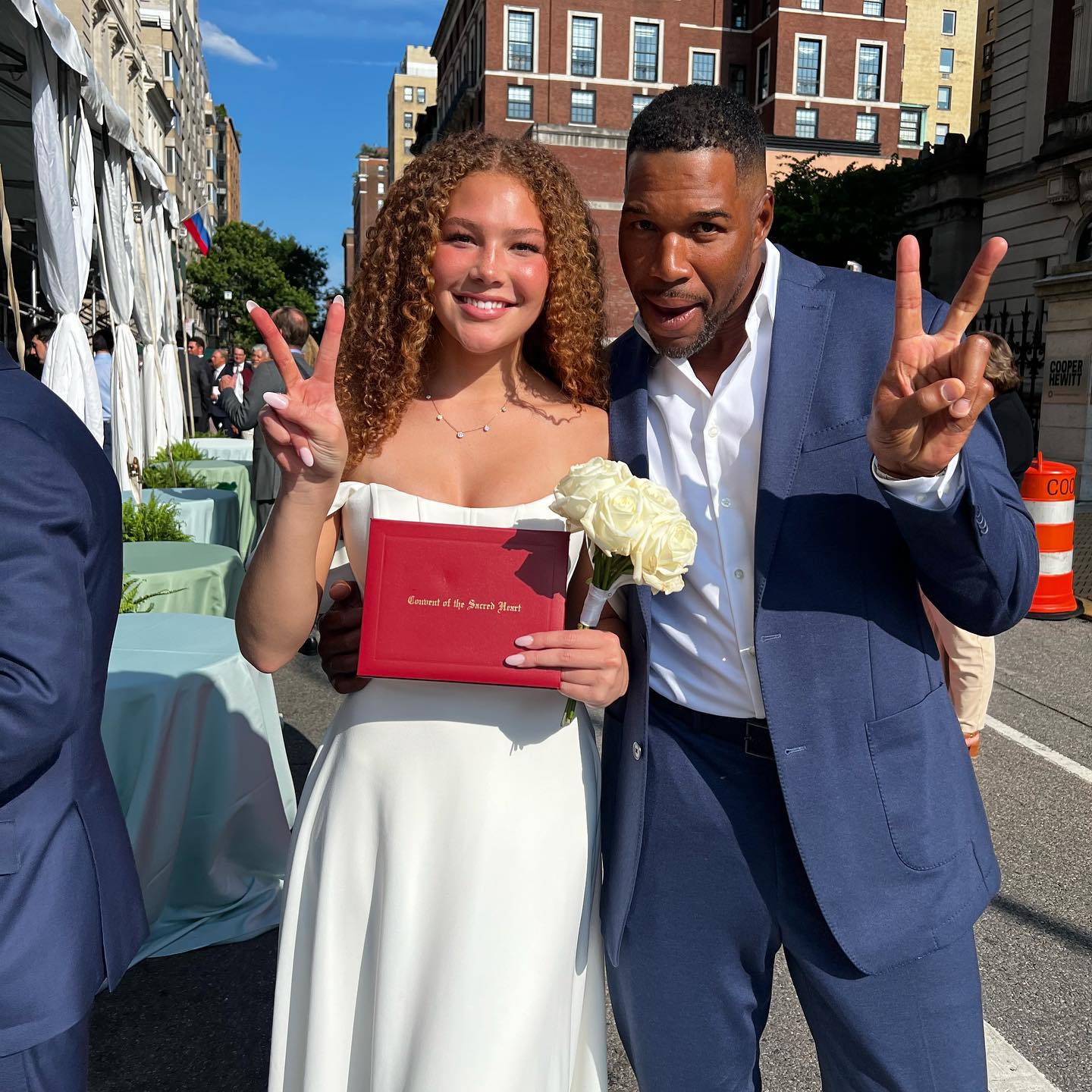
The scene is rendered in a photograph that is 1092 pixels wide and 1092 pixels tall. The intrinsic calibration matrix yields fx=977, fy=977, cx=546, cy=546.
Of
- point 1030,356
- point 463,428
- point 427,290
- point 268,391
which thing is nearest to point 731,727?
point 463,428

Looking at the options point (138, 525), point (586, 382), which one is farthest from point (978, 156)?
point (586, 382)

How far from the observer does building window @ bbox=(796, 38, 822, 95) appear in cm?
4831

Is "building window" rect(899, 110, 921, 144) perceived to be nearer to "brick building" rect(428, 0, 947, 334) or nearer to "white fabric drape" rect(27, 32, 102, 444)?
"brick building" rect(428, 0, 947, 334)

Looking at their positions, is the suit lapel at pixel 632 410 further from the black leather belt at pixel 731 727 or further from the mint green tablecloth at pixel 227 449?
the mint green tablecloth at pixel 227 449

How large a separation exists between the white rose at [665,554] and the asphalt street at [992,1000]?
1.07 m

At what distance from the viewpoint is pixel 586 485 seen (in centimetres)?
169

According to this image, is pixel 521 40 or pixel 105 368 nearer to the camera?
pixel 105 368

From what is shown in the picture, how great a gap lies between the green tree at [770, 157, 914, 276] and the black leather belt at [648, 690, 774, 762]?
3102 centimetres

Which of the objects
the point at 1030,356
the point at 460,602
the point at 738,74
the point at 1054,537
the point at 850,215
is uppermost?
the point at 738,74

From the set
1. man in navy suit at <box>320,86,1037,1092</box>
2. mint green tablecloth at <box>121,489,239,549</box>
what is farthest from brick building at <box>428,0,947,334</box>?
man in navy suit at <box>320,86,1037,1092</box>

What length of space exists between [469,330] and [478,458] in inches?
10.8

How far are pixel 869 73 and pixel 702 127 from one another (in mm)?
56514

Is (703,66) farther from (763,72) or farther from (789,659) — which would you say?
(789,659)

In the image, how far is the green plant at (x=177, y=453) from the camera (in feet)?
31.2
